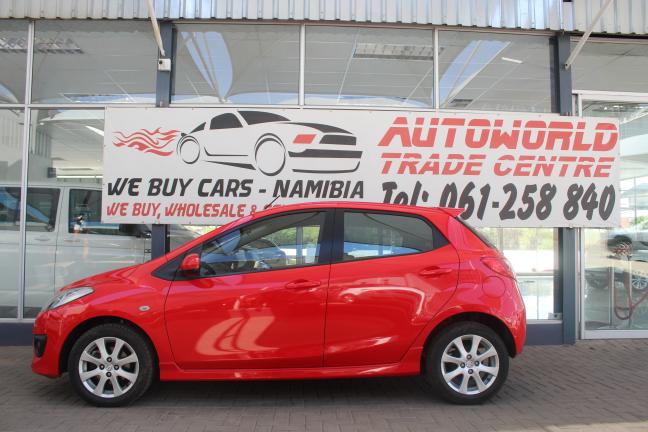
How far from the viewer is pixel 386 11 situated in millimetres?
7113

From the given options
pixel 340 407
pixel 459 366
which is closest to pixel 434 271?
pixel 459 366

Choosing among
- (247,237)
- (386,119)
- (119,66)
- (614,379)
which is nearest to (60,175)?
(119,66)

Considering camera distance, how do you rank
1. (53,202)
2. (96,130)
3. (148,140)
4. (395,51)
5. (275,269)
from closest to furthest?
(275,269) < (148,140) < (53,202) < (96,130) < (395,51)

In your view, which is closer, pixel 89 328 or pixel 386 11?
pixel 89 328

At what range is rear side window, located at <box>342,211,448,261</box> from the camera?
15.0ft

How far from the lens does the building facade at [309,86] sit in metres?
7.02

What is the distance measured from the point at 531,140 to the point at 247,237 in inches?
165

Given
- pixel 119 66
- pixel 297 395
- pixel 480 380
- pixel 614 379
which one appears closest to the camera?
pixel 480 380

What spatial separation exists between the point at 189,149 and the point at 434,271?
3.62m

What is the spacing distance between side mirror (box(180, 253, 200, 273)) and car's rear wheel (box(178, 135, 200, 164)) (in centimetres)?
255

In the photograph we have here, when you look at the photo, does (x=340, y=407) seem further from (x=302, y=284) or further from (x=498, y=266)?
(x=498, y=266)

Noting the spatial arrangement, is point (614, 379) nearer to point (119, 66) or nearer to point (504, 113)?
point (504, 113)

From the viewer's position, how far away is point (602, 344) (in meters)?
7.00

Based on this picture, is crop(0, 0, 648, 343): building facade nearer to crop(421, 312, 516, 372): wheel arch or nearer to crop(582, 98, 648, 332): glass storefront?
crop(582, 98, 648, 332): glass storefront
